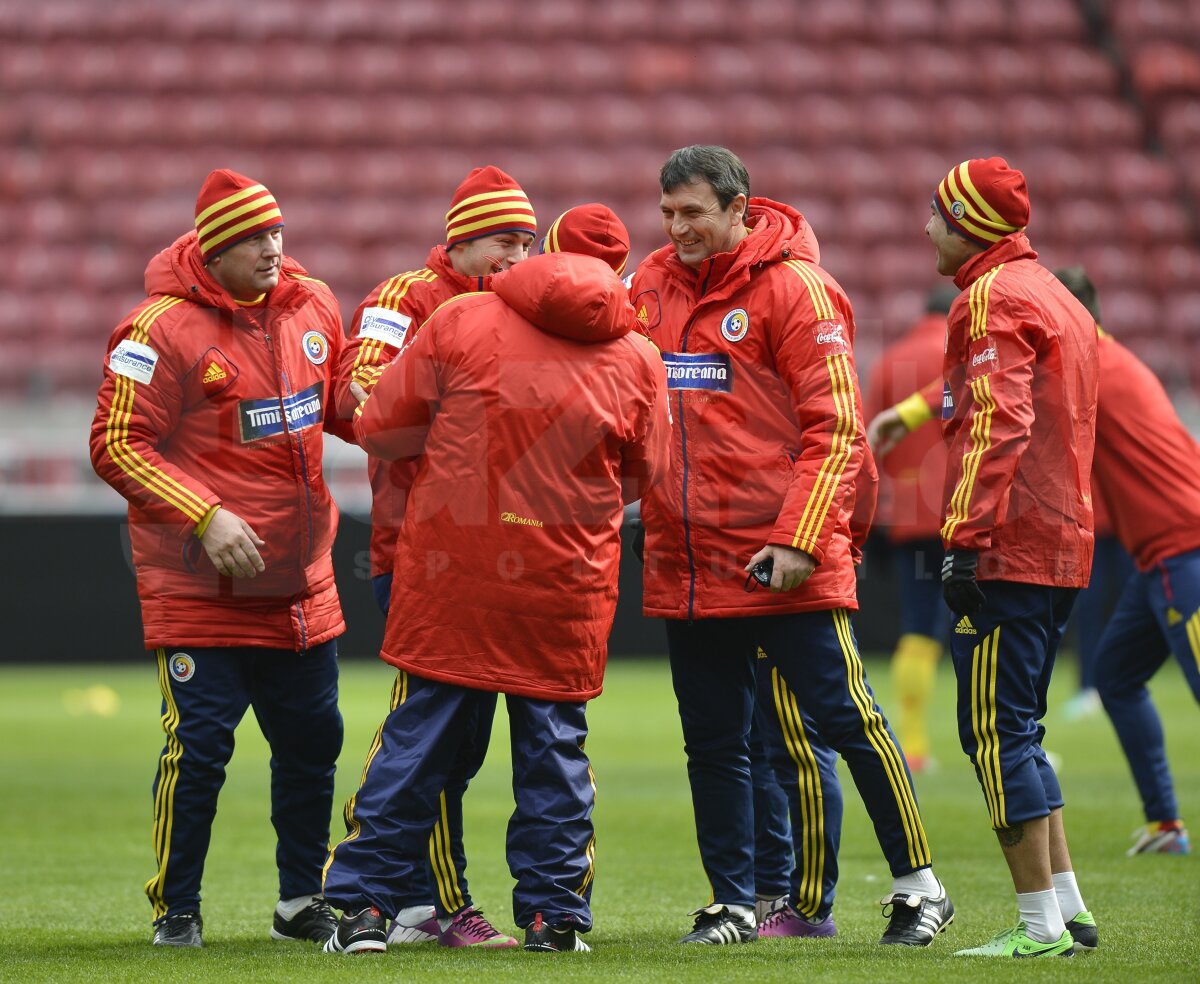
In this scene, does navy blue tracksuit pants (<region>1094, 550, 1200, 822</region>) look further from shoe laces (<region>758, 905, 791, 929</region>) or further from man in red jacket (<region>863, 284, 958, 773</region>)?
shoe laces (<region>758, 905, 791, 929</region>)

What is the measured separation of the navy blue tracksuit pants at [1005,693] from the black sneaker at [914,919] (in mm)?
284

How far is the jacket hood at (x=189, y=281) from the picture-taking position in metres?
4.65

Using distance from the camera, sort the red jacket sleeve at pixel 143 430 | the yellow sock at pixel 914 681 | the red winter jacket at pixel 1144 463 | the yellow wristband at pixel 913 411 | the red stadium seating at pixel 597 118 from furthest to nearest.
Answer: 1. the red stadium seating at pixel 597 118
2. the yellow sock at pixel 914 681
3. the yellow wristband at pixel 913 411
4. the red winter jacket at pixel 1144 463
5. the red jacket sleeve at pixel 143 430

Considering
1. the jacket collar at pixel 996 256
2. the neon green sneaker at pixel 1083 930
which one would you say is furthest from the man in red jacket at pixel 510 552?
the neon green sneaker at pixel 1083 930

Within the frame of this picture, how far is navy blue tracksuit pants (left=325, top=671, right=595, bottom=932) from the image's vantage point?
4215mm

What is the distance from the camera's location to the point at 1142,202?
58.0 ft

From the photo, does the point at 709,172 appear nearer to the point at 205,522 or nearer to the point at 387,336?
the point at 387,336

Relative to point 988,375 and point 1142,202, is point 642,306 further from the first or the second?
point 1142,202

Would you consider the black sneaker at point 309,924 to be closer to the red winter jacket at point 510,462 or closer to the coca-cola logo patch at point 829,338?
the red winter jacket at point 510,462

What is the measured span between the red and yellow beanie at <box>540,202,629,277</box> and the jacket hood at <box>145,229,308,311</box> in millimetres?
792

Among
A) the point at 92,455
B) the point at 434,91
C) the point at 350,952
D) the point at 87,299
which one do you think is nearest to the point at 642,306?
the point at 92,455

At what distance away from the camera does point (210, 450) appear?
4.68 meters

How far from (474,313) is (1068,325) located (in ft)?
4.81

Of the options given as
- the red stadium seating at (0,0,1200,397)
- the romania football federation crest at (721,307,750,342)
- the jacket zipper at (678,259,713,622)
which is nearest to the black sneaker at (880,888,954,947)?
the jacket zipper at (678,259,713,622)
